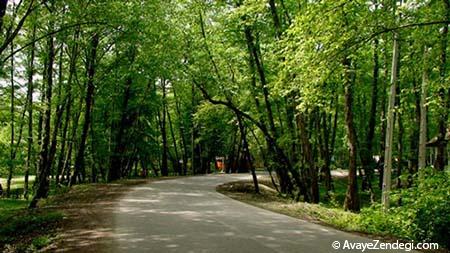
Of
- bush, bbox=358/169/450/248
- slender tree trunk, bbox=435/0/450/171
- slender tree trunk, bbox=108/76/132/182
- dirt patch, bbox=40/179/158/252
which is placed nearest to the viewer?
dirt patch, bbox=40/179/158/252

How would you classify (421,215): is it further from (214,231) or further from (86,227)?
(86,227)

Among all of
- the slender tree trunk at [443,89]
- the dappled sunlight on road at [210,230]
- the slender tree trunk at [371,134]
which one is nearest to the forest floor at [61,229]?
the dappled sunlight on road at [210,230]

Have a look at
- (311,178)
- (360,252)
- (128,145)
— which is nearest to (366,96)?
(311,178)

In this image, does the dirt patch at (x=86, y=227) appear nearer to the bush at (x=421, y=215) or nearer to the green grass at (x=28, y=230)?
the green grass at (x=28, y=230)

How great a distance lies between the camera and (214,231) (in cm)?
872

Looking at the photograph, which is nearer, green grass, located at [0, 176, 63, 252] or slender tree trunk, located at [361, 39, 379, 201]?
green grass, located at [0, 176, 63, 252]

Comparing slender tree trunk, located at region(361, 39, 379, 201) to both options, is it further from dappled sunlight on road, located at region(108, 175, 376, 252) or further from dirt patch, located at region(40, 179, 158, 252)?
dirt patch, located at region(40, 179, 158, 252)

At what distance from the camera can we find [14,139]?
2711cm

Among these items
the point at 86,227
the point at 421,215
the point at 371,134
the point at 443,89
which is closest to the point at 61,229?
the point at 86,227

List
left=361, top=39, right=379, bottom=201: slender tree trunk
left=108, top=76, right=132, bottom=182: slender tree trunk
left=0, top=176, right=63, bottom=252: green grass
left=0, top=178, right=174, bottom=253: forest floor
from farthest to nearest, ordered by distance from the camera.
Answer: left=108, top=76, right=132, bottom=182: slender tree trunk → left=361, top=39, right=379, bottom=201: slender tree trunk → left=0, top=176, right=63, bottom=252: green grass → left=0, top=178, right=174, bottom=253: forest floor

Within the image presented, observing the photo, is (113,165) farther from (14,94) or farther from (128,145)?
(14,94)

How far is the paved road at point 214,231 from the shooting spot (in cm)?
728

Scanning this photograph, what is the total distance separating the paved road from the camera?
7277 millimetres

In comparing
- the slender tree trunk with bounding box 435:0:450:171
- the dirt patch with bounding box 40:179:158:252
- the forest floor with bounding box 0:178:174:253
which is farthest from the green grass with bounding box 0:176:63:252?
the slender tree trunk with bounding box 435:0:450:171
